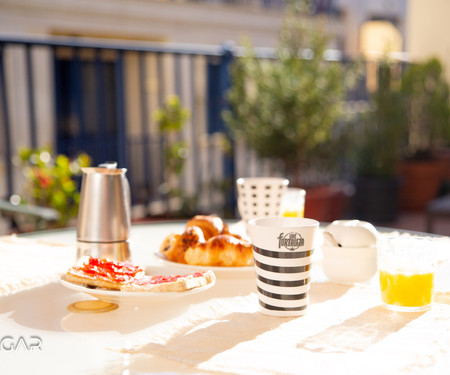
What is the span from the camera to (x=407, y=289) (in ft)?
3.10

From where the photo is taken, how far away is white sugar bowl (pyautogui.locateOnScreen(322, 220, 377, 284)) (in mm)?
1094

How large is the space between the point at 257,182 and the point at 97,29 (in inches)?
284

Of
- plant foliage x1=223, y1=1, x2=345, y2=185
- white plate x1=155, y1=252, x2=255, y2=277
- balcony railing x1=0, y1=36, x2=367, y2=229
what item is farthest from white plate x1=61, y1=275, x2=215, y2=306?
plant foliage x1=223, y1=1, x2=345, y2=185

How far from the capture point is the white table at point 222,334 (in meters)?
0.74

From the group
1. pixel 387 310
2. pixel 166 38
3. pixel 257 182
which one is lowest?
pixel 387 310

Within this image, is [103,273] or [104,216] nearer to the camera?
[103,273]

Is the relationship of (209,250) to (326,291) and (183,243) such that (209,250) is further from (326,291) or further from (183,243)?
(326,291)

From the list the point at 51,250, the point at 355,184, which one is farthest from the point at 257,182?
the point at 355,184

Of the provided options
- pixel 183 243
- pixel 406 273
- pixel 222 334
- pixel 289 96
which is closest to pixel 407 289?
pixel 406 273

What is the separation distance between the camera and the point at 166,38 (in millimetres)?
8930

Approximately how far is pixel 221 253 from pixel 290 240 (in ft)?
0.74

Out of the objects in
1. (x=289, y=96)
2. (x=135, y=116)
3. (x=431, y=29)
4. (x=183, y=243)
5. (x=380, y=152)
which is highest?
(x=431, y=29)

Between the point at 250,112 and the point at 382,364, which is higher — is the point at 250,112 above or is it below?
above

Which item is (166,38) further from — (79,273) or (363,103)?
(79,273)
